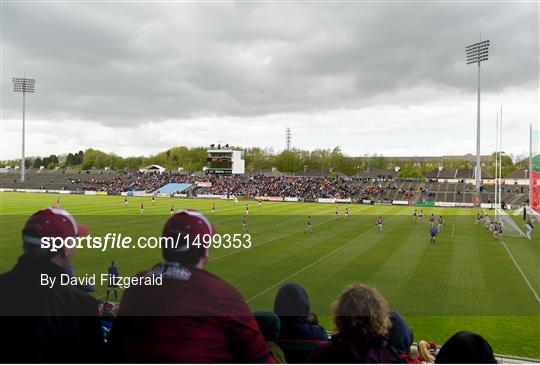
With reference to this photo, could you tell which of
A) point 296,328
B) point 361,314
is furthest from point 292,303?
point 361,314

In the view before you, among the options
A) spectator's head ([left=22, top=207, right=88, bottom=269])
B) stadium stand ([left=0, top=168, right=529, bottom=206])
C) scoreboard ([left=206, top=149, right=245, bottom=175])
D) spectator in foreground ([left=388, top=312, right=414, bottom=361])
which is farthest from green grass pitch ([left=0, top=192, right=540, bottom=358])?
scoreboard ([left=206, top=149, right=245, bottom=175])

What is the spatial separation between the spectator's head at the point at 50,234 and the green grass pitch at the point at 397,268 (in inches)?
467

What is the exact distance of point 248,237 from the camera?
3272 cm

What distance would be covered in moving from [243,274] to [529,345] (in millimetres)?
12127

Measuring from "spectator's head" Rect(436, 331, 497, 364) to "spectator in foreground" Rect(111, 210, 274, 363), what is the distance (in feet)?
4.95

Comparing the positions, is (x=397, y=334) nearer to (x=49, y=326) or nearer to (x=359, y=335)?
(x=359, y=335)

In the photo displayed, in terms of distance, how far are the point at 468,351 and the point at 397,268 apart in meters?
20.3

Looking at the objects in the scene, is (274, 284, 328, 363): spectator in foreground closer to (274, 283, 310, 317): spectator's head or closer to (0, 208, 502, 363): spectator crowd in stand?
(274, 283, 310, 317): spectator's head

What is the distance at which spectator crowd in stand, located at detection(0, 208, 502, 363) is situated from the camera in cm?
281

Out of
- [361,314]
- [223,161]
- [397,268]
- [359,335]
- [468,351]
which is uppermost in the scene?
[223,161]

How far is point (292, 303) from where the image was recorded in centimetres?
437

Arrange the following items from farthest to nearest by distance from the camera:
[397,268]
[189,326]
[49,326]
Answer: [397,268] → [49,326] → [189,326]

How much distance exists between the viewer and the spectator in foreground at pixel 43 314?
9.71 ft

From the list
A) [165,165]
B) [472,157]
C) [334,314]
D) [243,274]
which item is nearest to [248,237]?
[243,274]
